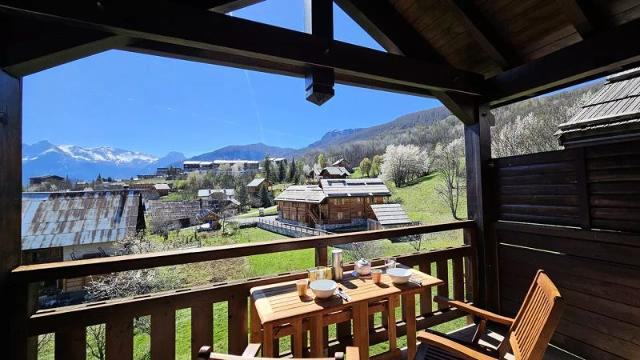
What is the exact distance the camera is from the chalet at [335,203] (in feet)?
29.9

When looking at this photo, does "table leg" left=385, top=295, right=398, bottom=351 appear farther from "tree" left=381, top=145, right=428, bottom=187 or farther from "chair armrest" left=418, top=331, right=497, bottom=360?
"tree" left=381, top=145, right=428, bottom=187

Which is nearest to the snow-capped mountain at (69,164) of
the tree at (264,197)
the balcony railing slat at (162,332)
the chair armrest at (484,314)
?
the balcony railing slat at (162,332)

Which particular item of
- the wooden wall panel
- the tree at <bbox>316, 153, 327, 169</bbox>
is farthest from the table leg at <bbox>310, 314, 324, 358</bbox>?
the tree at <bbox>316, 153, 327, 169</bbox>

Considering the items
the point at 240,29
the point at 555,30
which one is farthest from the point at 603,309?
the point at 240,29

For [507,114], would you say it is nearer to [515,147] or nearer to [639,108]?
[515,147]

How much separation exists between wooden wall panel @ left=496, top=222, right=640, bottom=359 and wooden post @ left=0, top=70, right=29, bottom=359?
3834mm

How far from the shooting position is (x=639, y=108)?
3.12 m

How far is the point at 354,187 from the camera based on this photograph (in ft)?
31.9

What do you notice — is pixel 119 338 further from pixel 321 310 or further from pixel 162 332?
pixel 321 310

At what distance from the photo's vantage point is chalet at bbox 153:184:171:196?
7.54 metres

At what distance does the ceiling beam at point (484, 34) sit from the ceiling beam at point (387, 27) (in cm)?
43

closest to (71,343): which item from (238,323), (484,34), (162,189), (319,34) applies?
(238,323)

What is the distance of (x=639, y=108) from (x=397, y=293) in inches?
143

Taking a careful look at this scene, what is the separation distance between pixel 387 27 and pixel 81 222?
5.44 metres
